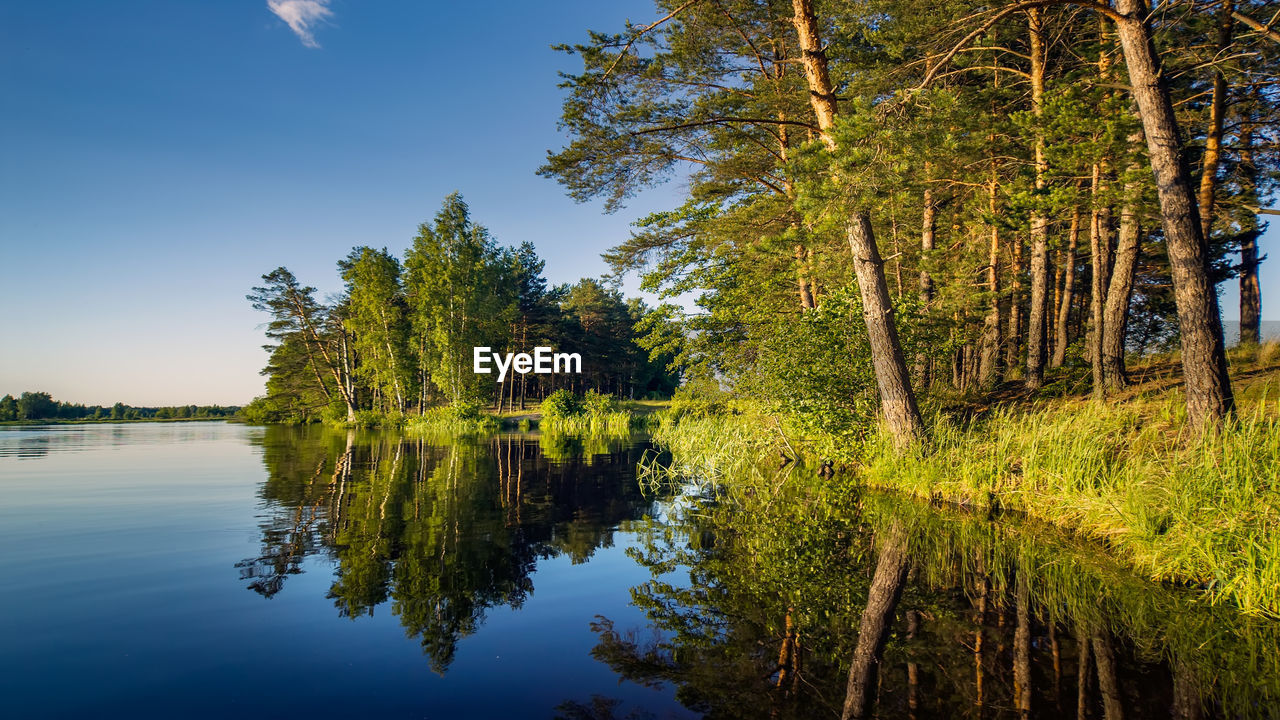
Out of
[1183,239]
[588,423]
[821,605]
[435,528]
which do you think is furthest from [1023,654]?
[588,423]

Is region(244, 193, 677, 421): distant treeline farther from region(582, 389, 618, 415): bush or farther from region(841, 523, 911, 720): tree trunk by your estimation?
region(841, 523, 911, 720): tree trunk

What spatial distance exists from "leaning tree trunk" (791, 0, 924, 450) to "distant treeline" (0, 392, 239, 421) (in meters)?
59.9

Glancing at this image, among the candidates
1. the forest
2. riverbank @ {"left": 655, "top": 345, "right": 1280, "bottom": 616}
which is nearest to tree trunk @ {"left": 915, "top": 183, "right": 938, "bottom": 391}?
the forest

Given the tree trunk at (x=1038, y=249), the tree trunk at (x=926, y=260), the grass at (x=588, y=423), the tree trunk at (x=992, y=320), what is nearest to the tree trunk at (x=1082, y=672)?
the tree trunk at (x=926, y=260)

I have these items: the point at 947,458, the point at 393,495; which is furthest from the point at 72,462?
the point at 947,458

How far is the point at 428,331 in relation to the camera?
3469 cm

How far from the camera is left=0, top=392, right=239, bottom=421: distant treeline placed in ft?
140

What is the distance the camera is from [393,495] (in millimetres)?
9414

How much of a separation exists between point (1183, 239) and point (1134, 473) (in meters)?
3.30

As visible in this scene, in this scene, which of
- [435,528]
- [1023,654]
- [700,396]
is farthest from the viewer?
[700,396]

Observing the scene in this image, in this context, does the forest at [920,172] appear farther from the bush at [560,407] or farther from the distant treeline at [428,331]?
the bush at [560,407]

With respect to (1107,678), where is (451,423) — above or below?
above

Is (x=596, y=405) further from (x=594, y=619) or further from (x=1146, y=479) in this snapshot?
(x=594, y=619)

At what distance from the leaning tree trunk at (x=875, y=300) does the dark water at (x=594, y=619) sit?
200 centimetres
